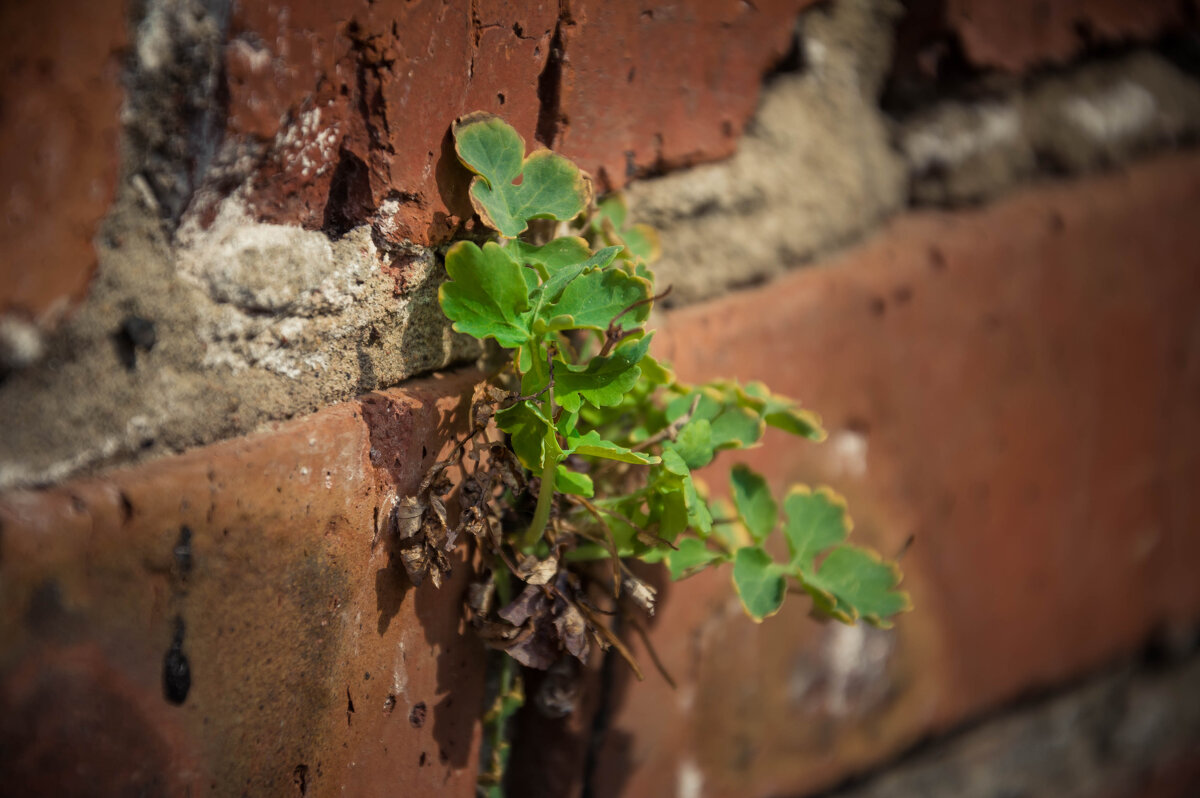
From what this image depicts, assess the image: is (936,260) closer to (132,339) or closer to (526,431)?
(526,431)

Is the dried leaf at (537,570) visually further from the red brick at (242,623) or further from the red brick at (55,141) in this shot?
the red brick at (55,141)

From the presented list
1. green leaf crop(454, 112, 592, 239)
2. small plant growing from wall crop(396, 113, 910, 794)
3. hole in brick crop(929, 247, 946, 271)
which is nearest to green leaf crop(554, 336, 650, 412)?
small plant growing from wall crop(396, 113, 910, 794)

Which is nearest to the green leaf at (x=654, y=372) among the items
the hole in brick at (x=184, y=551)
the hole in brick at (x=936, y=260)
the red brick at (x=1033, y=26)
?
the hole in brick at (x=184, y=551)

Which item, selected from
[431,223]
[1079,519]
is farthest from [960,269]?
[431,223]

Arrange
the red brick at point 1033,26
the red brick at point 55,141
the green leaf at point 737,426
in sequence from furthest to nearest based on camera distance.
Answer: the red brick at point 1033,26 < the green leaf at point 737,426 < the red brick at point 55,141

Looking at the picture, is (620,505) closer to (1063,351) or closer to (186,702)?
(186,702)

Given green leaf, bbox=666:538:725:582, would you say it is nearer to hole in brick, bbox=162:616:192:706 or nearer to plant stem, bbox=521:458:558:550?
plant stem, bbox=521:458:558:550
